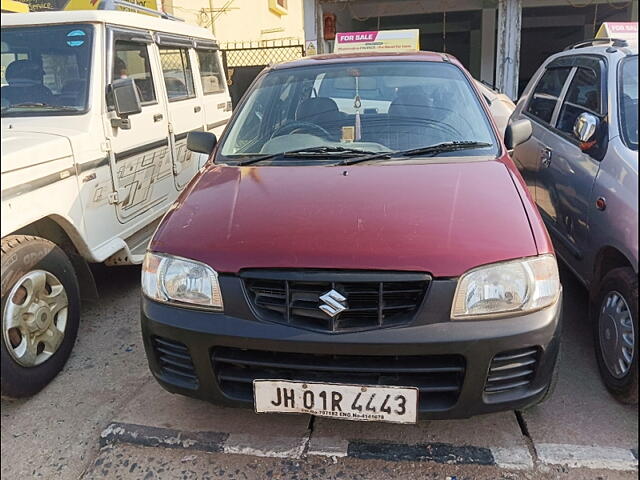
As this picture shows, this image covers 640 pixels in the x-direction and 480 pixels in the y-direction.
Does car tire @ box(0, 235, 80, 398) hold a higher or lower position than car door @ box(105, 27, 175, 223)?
lower

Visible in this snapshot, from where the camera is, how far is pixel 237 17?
492 inches

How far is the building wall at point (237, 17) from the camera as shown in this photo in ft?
39.8

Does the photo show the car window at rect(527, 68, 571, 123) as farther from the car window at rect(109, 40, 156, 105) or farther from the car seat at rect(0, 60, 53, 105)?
the car seat at rect(0, 60, 53, 105)

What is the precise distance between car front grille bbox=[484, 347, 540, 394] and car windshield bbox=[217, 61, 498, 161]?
1.20 metres

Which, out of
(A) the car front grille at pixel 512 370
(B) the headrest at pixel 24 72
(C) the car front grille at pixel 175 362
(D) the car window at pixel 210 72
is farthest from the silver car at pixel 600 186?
(B) the headrest at pixel 24 72

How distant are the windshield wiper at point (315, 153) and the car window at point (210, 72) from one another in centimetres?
280

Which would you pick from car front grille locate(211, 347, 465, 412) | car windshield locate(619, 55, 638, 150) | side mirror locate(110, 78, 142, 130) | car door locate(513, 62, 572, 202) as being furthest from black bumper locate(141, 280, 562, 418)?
car door locate(513, 62, 572, 202)

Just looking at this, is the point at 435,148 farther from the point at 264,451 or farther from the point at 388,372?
the point at 264,451

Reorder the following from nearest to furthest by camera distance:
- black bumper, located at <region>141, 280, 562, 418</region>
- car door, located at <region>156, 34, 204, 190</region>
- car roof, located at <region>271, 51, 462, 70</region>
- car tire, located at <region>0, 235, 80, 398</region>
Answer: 1. black bumper, located at <region>141, 280, 562, 418</region>
2. car tire, located at <region>0, 235, 80, 398</region>
3. car roof, located at <region>271, 51, 462, 70</region>
4. car door, located at <region>156, 34, 204, 190</region>

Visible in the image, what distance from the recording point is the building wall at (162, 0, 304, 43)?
39.8 feet

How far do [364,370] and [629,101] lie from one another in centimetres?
221

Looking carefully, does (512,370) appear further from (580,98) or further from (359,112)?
(580,98)

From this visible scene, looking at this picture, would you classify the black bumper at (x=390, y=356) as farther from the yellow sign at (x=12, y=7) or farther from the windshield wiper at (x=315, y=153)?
the yellow sign at (x=12, y=7)

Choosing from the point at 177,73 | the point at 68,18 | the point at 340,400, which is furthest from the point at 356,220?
the point at 177,73
